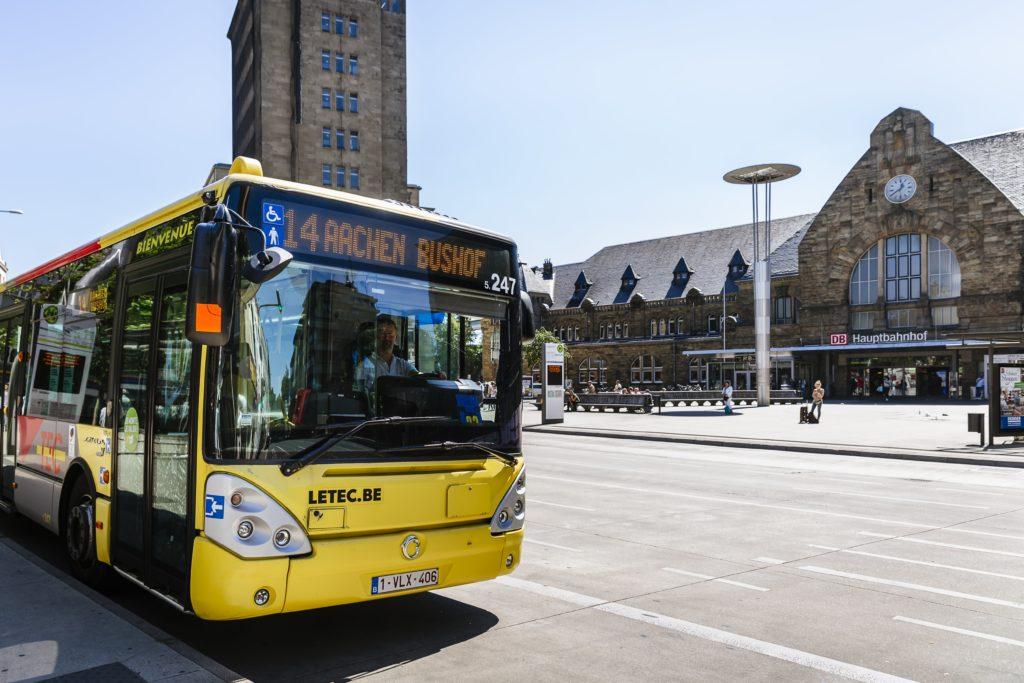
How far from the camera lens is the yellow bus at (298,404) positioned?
4863mm

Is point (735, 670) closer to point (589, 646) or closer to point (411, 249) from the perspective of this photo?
point (589, 646)

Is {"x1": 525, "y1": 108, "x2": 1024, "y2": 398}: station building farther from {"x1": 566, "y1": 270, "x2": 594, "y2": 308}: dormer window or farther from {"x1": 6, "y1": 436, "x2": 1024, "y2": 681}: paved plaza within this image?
{"x1": 6, "y1": 436, "x2": 1024, "y2": 681}: paved plaza

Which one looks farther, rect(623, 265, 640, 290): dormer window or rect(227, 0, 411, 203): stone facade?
rect(623, 265, 640, 290): dormer window

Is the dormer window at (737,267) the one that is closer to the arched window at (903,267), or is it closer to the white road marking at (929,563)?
the arched window at (903,267)

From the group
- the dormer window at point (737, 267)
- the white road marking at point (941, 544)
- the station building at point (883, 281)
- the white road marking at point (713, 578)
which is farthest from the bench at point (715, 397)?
the white road marking at point (713, 578)

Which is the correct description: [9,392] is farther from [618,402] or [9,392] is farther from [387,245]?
[618,402]

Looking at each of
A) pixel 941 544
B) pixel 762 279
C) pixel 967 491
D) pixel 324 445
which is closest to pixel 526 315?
pixel 324 445

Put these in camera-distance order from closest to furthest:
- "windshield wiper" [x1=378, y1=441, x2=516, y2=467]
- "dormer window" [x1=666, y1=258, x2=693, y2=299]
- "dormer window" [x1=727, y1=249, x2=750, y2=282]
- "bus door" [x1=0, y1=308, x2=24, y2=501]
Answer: "windshield wiper" [x1=378, y1=441, x2=516, y2=467] < "bus door" [x1=0, y1=308, x2=24, y2=501] < "dormer window" [x1=727, y1=249, x2=750, y2=282] < "dormer window" [x1=666, y1=258, x2=693, y2=299]

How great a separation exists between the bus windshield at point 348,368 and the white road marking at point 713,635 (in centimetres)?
146

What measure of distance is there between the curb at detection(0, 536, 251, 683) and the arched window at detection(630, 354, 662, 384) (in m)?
69.2

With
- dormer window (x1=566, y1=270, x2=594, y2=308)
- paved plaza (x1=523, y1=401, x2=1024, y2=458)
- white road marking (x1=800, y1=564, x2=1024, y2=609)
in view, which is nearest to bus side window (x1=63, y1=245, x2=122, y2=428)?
white road marking (x1=800, y1=564, x2=1024, y2=609)

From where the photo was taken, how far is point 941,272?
181 feet

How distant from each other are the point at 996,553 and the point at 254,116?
7166 cm

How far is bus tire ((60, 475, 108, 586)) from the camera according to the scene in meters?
6.57
